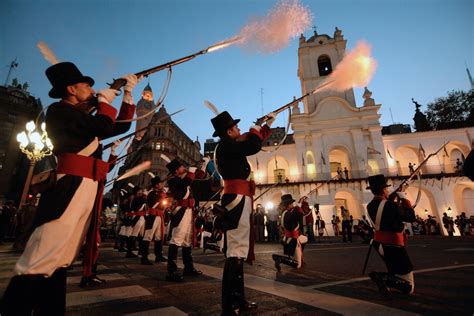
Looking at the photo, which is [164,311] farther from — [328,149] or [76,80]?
[328,149]

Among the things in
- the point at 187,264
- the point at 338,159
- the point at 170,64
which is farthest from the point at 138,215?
the point at 338,159

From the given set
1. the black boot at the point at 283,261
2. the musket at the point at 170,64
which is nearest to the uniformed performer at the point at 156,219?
the black boot at the point at 283,261

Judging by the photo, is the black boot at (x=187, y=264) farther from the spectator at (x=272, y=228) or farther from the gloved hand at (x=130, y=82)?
the spectator at (x=272, y=228)

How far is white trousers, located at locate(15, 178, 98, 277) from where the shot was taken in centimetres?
175

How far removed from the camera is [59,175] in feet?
6.77

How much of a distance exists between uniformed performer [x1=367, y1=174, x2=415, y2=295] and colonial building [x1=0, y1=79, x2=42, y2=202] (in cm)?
4377

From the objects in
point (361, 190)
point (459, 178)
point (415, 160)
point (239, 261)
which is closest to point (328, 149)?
point (361, 190)

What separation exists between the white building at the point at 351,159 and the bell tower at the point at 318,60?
0.47 feet

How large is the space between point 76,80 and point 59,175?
96 centimetres

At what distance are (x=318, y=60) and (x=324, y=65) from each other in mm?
1198

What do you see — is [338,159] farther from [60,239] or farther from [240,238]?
[60,239]

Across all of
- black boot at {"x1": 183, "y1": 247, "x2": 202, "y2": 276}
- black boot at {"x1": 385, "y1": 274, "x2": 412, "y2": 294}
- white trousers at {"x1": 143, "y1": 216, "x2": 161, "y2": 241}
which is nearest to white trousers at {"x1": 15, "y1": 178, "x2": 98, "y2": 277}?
black boot at {"x1": 183, "y1": 247, "x2": 202, "y2": 276}

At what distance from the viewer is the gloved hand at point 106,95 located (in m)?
2.36

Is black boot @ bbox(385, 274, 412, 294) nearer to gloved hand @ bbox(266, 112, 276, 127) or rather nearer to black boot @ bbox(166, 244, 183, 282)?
gloved hand @ bbox(266, 112, 276, 127)
